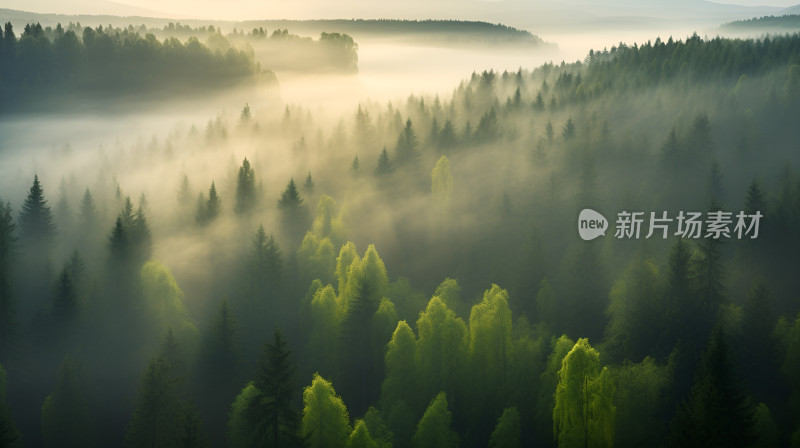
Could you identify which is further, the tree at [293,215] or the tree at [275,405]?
the tree at [293,215]

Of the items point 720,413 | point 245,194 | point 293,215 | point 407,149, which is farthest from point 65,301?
point 407,149

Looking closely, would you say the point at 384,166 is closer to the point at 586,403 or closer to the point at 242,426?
the point at 242,426

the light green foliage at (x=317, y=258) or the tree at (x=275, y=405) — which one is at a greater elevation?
the tree at (x=275, y=405)

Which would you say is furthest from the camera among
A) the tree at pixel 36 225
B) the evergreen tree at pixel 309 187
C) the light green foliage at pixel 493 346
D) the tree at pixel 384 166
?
the tree at pixel 384 166

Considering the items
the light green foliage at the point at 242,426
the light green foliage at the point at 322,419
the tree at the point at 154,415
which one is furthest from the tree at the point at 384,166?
the light green foliage at the point at 322,419

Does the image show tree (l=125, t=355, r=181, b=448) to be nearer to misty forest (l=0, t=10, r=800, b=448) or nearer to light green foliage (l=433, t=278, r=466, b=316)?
misty forest (l=0, t=10, r=800, b=448)

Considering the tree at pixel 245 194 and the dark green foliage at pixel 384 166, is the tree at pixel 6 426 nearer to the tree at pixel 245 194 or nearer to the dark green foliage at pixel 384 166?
the tree at pixel 245 194
